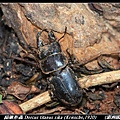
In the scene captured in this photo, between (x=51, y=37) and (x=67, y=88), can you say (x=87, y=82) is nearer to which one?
(x=67, y=88)

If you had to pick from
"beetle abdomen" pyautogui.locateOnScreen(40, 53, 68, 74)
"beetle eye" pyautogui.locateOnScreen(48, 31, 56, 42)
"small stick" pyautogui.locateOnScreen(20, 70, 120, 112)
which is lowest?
"small stick" pyautogui.locateOnScreen(20, 70, 120, 112)

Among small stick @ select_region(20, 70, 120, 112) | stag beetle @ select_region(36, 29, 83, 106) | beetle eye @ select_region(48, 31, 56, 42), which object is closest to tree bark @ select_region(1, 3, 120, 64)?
beetle eye @ select_region(48, 31, 56, 42)

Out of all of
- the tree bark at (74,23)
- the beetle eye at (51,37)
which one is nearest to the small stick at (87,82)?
the tree bark at (74,23)

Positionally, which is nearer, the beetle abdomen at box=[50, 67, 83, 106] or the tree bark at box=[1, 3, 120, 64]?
the tree bark at box=[1, 3, 120, 64]

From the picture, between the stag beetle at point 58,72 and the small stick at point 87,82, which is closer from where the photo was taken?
the stag beetle at point 58,72

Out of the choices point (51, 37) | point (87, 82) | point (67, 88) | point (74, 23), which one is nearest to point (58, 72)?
point (67, 88)

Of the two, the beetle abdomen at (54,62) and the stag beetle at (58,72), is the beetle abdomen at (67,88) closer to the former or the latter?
the stag beetle at (58,72)

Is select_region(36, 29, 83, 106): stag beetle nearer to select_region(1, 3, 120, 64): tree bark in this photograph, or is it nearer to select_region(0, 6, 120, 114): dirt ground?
select_region(1, 3, 120, 64): tree bark
